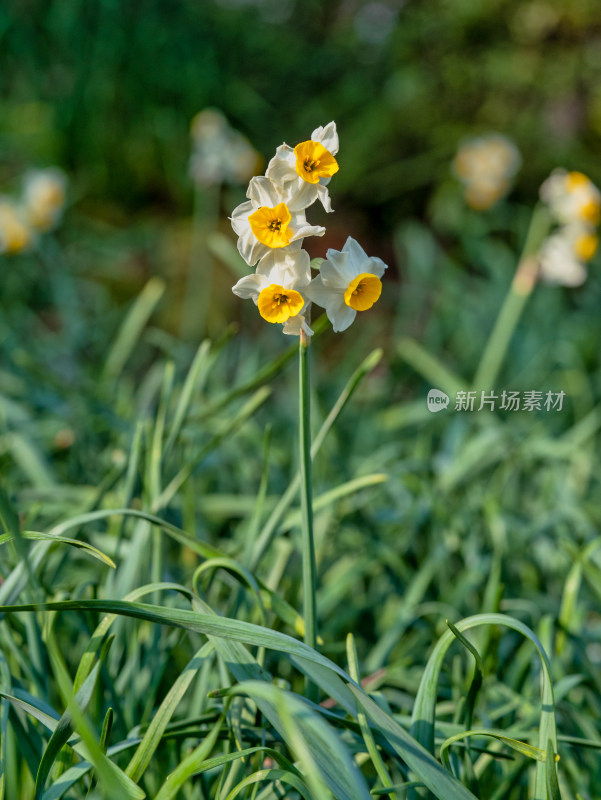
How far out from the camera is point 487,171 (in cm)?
226

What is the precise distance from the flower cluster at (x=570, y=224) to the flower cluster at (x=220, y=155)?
38.1 inches

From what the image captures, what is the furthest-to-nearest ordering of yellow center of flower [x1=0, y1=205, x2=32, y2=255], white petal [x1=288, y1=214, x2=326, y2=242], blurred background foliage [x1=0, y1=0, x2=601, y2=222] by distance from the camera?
1. blurred background foliage [x1=0, y1=0, x2=601, y2=222]
2. yellow center of flower [x1=0, y1=205, x2=32, y2=255]
3. white petal [x1=288, y1=214, x2=326, y2=242]

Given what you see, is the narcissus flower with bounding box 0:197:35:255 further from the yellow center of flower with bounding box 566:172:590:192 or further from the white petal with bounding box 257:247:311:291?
the white petal with bounding box 257:247:311:291

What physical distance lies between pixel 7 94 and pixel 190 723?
10.2ft

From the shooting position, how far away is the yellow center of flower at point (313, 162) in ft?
1.64

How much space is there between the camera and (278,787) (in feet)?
1.94

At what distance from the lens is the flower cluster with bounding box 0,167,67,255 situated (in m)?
1.84

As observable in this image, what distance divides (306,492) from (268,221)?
0.70 ft

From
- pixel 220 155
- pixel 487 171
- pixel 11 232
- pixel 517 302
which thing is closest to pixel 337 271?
pixel 517 302

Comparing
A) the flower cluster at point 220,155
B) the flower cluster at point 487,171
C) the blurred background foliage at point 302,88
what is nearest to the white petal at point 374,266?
the flower cluster at point 220,155

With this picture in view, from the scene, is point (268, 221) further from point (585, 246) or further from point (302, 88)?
point (302, 88)

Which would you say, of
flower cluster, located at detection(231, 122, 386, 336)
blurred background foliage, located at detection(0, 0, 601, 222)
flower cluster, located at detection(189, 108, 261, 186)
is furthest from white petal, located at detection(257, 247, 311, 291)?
blurred background foliage, located at detection(0, 0, 601, 222)

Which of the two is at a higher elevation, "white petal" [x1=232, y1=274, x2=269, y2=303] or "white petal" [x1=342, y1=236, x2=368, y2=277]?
"white petal" [x1=342, y1=236, x2=368, y2=277]

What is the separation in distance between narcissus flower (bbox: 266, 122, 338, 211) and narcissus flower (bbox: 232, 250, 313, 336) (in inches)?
1.7
